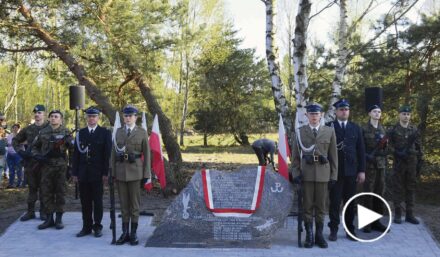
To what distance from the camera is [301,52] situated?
940 centimetres

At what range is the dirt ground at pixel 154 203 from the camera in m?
8.12

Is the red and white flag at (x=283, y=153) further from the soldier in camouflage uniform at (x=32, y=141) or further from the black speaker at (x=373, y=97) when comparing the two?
the soldier in camouflage uniform at (x=32, y=141)

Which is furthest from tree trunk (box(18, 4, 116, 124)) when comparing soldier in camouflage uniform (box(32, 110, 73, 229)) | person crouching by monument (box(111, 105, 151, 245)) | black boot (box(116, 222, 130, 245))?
black boot (box(116, 222, 130, 245))

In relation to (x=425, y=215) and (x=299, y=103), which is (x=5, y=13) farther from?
Result: (x=425, y=215)

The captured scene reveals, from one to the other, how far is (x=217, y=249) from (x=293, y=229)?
1.63 m

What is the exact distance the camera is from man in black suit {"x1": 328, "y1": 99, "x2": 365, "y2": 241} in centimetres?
661

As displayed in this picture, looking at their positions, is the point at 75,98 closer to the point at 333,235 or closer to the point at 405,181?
the point at 333,235

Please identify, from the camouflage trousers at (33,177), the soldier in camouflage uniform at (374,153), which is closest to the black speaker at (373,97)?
the soldier in camouflage uniform at (374,153)

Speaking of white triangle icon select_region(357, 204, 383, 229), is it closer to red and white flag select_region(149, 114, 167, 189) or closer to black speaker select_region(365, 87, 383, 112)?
black speaker select_region(365, 87, 383, 112)

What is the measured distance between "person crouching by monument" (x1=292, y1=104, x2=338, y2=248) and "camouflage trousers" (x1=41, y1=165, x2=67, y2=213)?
12.0 feet

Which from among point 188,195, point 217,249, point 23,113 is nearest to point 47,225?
point 188,195

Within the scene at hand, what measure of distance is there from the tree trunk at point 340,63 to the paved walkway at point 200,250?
10.9 feet

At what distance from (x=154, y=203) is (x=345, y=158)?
4.68 meters

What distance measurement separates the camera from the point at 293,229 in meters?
7.32
